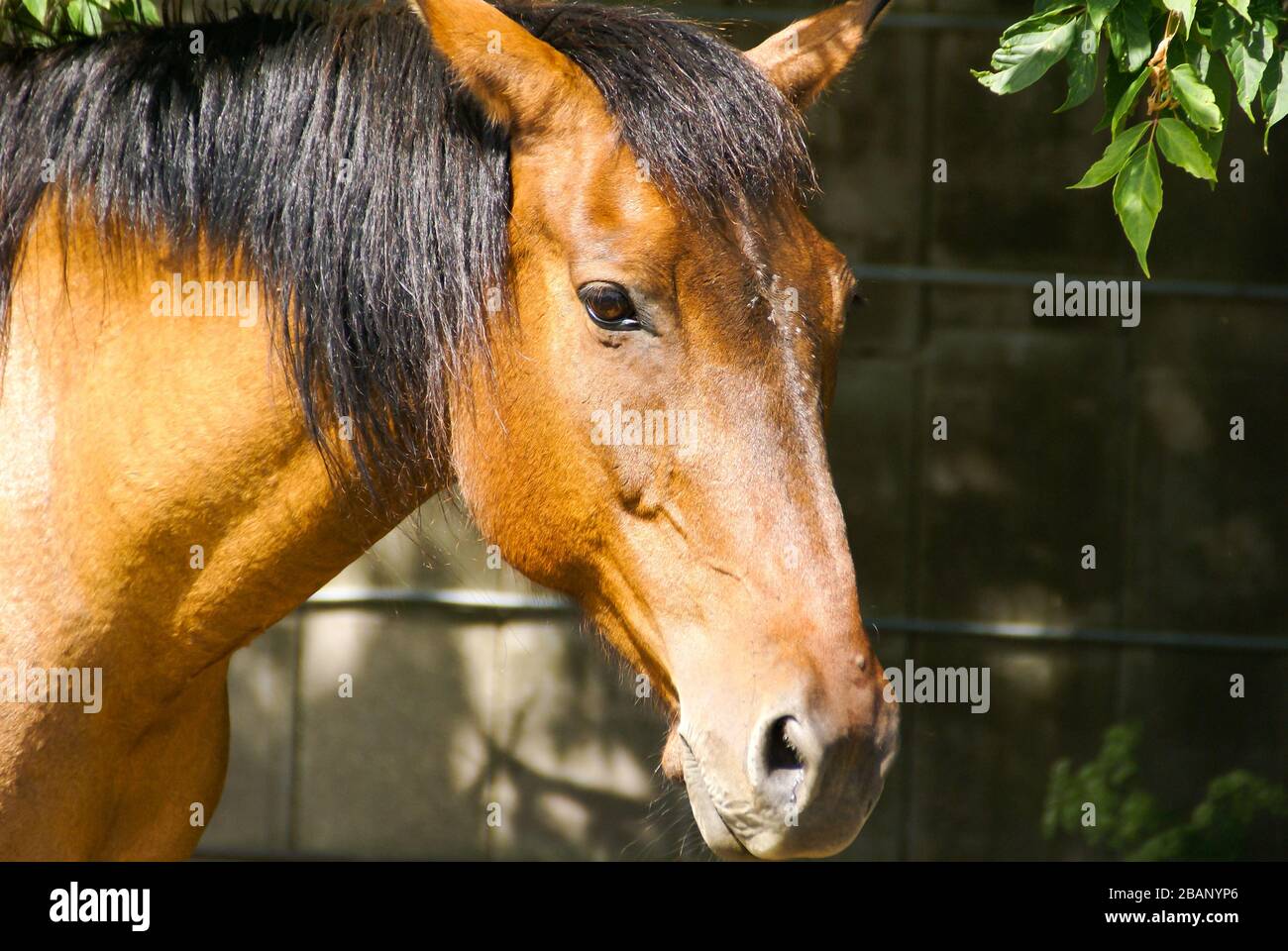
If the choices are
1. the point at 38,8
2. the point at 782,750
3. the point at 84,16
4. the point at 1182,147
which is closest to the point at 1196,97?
the point at 1182,147

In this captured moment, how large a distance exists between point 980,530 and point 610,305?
3282 mm

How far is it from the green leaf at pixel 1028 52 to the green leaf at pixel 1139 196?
0.25m

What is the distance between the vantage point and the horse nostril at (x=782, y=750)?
1.78m

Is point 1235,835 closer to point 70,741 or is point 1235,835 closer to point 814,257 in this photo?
point 814,257

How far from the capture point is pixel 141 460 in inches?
84.8

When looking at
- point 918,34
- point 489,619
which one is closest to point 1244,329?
point 918,34

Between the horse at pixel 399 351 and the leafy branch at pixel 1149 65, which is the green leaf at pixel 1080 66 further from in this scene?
the horse at pixel 399 351

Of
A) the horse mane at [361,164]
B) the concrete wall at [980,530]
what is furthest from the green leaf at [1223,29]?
the concrete wall at [980,530]

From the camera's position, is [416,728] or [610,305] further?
[416,728]

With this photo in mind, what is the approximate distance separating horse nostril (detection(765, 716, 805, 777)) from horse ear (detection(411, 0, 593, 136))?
108 cm

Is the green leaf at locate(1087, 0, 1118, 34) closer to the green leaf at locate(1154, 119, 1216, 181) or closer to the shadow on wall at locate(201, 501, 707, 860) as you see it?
the green leaf at locate(1154, 119, 1216, 181)

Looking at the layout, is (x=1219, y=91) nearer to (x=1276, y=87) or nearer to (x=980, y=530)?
(x=1276, y=87)

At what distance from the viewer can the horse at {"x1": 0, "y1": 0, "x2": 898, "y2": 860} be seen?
1.94 metres

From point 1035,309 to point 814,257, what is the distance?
2.96 metres
